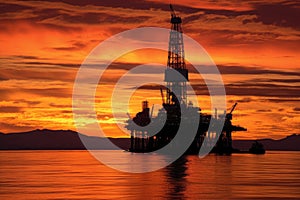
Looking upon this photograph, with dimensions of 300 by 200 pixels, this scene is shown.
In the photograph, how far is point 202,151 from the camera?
186 m

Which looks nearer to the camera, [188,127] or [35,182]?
[35,182]

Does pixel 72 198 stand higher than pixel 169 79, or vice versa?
pixel 169 79

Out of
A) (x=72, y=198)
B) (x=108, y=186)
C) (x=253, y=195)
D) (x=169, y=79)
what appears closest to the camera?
(x=72, y=198)

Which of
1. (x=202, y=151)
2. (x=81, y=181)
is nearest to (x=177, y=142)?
(x=202, y=151)

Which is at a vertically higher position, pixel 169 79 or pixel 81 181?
pixel 169 79

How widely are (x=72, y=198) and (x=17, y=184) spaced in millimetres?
19586

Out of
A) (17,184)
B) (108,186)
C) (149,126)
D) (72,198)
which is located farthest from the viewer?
(149,126)

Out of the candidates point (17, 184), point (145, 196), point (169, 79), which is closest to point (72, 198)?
point (145, 196)

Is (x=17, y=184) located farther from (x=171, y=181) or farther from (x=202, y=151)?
(x=202, y=151)

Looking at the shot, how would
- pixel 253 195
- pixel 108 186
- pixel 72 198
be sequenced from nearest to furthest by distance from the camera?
pixel 72 198 < pixel 253 195 < pixel 108 186

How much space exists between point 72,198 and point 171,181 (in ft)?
70.2

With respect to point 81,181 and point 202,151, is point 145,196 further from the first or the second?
point 202,151

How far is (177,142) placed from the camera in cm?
18262

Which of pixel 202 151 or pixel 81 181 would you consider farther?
pixel 202 151
